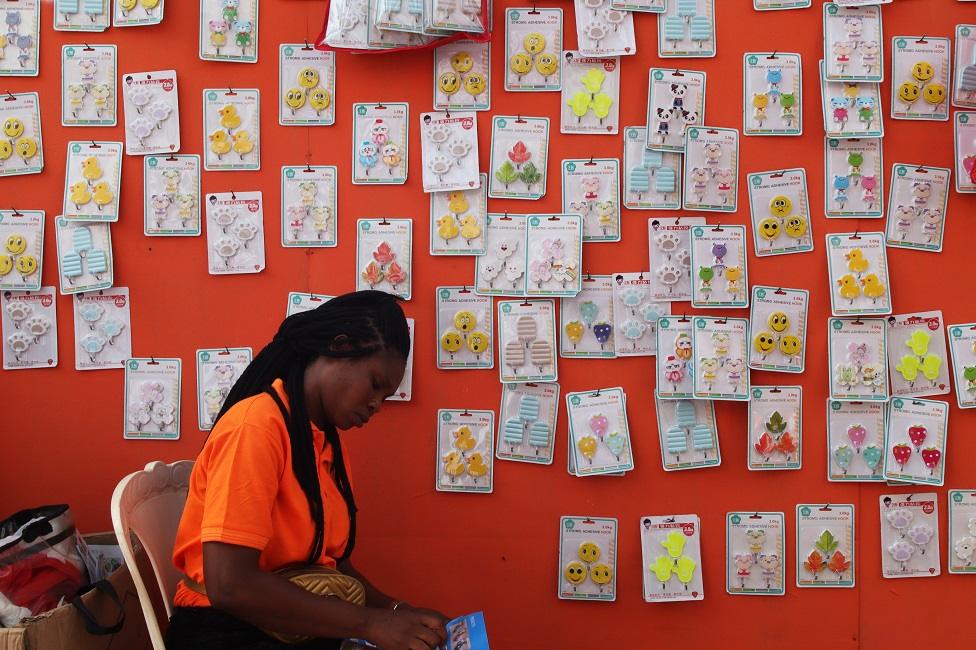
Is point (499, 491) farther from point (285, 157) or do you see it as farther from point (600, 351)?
point (285, 157)

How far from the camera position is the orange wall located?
2.42m

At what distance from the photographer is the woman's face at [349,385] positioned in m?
1.81

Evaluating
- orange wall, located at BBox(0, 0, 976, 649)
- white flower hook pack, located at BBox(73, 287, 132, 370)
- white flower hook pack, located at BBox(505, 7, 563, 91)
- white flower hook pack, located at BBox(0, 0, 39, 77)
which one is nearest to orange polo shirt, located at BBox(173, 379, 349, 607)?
orange wall, located at BBox(0, 0, 976, 649)

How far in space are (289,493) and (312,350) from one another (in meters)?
0.29

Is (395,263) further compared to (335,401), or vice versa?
(395,263)

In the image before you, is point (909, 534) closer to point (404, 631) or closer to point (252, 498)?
point (404, 631)

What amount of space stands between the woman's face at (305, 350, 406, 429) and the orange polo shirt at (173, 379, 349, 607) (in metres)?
0.06

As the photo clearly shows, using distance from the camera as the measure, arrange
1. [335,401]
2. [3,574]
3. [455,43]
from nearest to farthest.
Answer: [335,401], [3,574], [455,43]

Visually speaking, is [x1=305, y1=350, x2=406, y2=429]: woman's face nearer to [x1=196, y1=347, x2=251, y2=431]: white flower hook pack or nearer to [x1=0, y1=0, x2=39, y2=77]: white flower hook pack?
[x1=196, y1=347, x2=251, y2=431]: white flower hook pack

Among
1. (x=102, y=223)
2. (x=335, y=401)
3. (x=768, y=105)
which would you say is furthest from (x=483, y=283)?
(x=102, y=223)

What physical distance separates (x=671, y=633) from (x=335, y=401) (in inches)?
48.6

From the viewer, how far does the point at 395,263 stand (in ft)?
7.94

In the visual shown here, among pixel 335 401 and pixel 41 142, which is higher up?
pixel 41 142

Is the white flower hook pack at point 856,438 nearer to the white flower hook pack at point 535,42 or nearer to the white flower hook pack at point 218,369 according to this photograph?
the white flower hook pack at point 535,42
